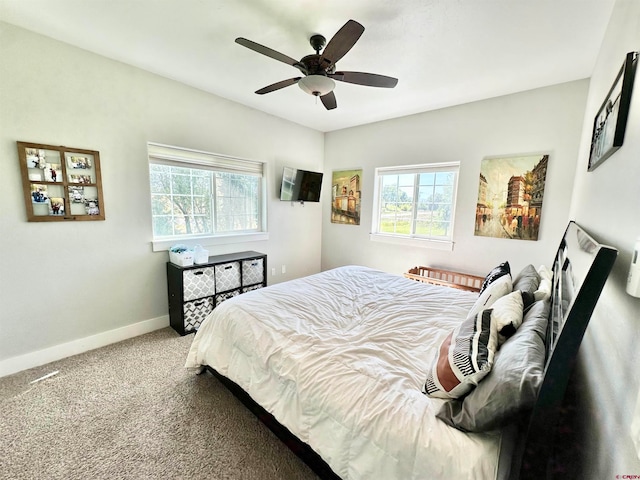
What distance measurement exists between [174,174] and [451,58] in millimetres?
2939

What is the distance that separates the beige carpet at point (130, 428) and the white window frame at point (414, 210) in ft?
9.16

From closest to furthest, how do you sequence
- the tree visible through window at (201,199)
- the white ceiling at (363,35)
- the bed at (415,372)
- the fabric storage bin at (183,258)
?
the bed at (415,372) → the white ceiling at (363,35) → the fabric storage bin at (183,258) → the tree visible through window at (201,199)

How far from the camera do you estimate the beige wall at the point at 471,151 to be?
2.58 meters

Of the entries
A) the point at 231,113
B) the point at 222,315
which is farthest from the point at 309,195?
the point at 222,315

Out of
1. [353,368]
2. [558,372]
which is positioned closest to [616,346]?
[558,372]

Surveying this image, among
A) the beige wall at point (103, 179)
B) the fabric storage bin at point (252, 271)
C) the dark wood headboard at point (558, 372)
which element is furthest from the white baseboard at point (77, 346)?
the dark wood headboard at point (558, 372)

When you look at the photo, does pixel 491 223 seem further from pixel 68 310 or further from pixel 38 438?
pixel 68 310

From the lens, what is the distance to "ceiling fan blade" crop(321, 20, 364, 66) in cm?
139

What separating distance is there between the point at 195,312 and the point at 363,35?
117 inches

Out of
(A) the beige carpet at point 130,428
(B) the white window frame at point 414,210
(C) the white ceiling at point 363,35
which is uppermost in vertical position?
(C) the white ceiling at point 363,35

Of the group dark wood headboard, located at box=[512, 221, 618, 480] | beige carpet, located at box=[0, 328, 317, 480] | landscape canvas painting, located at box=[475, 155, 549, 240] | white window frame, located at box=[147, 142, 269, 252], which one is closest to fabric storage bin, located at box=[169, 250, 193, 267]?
white window frame, located at box=[147, 142, 269, 252]

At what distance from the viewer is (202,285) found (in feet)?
9.33

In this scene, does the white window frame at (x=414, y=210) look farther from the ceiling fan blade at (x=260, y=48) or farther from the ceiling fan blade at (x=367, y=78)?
the ceiling fan blade at (x=260, y=48)

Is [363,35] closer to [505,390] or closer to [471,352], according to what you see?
[471,352]
